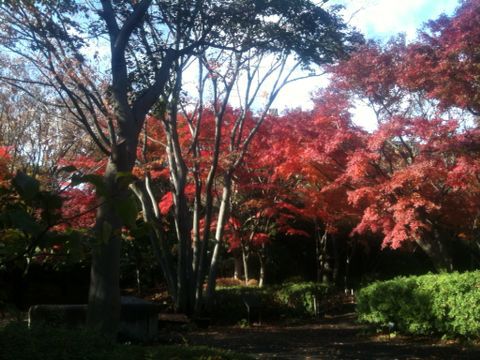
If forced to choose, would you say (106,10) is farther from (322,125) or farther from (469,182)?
(469,182)

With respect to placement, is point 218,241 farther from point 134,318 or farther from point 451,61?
point 451,61

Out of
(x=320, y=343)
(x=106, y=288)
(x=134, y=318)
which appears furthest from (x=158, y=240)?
(x=106, y=288)

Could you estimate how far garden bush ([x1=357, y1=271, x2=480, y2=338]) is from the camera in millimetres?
8773

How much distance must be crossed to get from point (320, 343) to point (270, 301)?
4941 mm

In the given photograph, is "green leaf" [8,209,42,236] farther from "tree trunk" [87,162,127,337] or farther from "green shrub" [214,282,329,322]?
"green shrub" [214,282,329,322]

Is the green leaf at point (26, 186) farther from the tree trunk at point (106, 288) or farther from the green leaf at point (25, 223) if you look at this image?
the tree trunk at point (106, 288)

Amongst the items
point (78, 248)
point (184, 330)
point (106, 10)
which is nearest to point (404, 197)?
point (184, 330)

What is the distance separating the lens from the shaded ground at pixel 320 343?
8.64m

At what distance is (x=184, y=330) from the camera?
12023mm

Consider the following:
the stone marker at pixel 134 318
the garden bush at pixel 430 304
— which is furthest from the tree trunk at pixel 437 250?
the stone marker at pixel 134 318

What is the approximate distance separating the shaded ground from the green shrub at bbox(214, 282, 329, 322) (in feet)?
3.88

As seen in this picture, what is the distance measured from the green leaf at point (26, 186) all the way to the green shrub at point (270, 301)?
1336 cm

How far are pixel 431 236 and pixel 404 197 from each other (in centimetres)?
283

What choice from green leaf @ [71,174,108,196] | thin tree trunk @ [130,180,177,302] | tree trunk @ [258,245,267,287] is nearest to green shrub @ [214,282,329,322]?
thin tree trunk @ [130,180,177,302]
